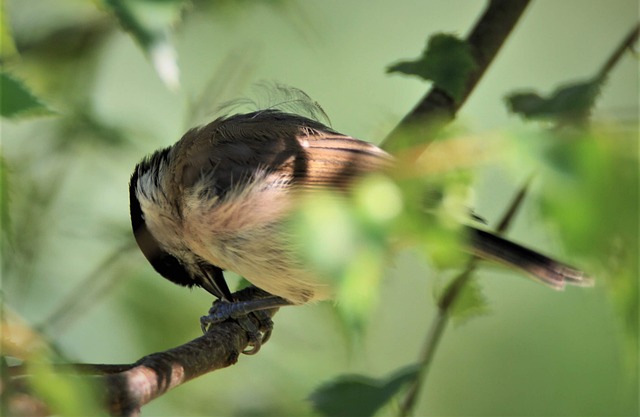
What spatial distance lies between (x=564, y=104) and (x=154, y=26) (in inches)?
28.3

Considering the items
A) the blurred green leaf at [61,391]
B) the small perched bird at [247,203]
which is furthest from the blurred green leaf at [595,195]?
the small perched bird at [247,203]

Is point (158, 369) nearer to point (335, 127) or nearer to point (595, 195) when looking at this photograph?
point (595, 195)

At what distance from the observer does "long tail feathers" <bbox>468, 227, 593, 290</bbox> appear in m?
1.88

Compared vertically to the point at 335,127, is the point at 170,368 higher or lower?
lower

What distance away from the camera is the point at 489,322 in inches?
153

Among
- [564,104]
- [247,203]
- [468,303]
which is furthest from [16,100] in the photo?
[468,303]

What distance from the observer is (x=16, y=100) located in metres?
1.04

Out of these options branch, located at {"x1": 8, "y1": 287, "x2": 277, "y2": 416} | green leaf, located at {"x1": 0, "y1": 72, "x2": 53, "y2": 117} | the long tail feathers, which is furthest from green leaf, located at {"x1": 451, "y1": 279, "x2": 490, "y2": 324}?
green leaf, located at {"x1": 0, "y1": 72, "x2": 53, "y2": 117}

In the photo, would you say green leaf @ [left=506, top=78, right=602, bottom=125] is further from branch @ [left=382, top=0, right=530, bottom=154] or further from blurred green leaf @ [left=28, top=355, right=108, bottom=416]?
blurred green leaf @ [left=28, top=355, right=108, bottom=416]

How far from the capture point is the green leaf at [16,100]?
1.03 meters

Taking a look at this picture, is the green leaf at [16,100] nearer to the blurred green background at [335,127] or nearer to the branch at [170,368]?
the blurred green background at [335,127]

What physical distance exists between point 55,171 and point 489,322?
83.6 inches

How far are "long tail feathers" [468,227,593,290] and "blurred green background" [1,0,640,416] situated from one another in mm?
166

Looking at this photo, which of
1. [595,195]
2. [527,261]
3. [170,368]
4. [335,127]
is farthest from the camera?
[335,127]
